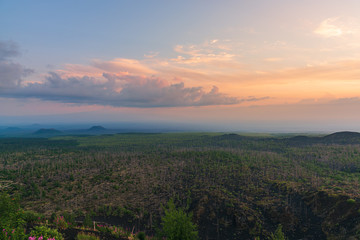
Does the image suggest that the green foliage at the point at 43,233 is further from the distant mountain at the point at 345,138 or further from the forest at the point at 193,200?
the distant mountain at the point at 345,138

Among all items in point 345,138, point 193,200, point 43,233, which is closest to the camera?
point 43,233

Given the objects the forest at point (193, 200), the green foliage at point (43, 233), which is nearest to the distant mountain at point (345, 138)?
the forest at point (193, 200)

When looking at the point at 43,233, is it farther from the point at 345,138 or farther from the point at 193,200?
the point at 345,138

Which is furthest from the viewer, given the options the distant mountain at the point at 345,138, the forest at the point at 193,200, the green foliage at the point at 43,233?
the distant mountain at the point at 345,138

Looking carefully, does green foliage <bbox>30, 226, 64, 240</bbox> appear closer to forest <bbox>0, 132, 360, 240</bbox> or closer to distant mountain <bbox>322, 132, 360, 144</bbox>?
forest <bbox>0, 132, 360, 240</bbox>

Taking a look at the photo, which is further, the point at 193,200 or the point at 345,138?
the point at 345,138

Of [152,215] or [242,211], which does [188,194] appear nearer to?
[152,215]

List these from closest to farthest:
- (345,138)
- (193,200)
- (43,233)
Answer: (43,233) → (193,200) → (345,138)

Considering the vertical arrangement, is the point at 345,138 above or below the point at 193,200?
above

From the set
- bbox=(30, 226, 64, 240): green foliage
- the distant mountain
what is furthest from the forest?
the distant mountain

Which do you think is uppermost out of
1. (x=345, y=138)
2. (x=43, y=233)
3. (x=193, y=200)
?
(x=43, y=233)

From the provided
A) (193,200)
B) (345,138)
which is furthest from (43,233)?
(345,138)

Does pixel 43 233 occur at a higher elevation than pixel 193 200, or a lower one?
higher
